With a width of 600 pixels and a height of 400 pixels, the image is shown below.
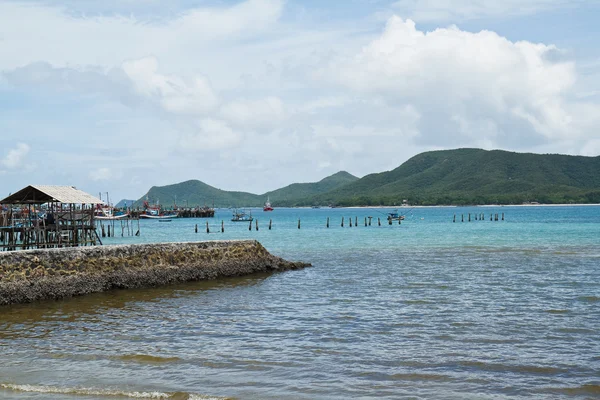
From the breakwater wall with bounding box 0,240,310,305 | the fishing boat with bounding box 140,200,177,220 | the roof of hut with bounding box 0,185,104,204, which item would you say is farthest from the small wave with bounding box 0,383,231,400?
the fishing boat with bounding box 140,200,177,220

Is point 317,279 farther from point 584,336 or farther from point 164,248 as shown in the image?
point 584,336

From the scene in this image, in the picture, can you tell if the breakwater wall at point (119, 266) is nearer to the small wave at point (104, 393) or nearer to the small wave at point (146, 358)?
the small wave at point (146, 358)

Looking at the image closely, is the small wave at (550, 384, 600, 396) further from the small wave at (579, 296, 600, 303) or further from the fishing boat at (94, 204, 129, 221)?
the fishing boat at (94, 204, 129, 221)

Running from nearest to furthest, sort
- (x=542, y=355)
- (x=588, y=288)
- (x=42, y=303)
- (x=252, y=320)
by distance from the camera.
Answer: (x=542, y=355) < (x=252, y=320) < (x=42, y=303) < (x=588, y=288)

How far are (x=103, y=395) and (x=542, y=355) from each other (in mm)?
8047

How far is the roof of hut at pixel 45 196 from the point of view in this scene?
27.5 m

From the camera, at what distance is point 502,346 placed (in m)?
12.4

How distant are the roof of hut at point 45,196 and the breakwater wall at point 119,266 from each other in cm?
699

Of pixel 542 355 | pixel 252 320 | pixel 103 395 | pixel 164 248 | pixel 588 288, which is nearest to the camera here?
pixel 103 395

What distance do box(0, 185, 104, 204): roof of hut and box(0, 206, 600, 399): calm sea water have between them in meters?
9.10

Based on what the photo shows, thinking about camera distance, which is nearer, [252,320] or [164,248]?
[252,320]

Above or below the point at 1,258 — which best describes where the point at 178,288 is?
below

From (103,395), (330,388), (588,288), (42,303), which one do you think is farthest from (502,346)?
(42,303)

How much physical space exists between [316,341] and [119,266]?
1100 cm
